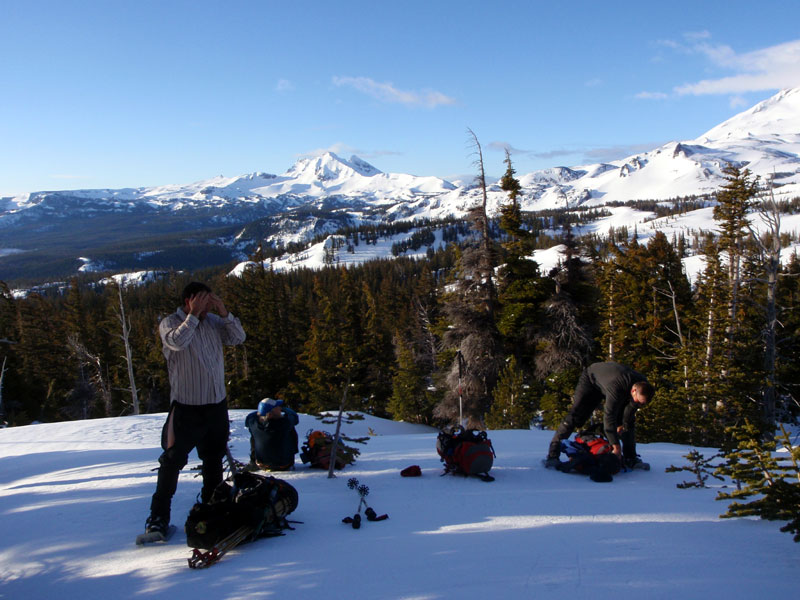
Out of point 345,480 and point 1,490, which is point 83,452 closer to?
point 1,490

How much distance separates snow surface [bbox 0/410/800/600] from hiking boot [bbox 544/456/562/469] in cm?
17

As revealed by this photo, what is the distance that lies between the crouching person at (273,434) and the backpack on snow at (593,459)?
3.47m

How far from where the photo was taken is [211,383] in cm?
383

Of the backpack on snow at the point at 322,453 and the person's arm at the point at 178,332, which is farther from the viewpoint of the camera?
the backpack on snow at the point at 322,453

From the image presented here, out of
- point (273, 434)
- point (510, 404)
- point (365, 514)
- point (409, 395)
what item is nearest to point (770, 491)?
point (365, 514)

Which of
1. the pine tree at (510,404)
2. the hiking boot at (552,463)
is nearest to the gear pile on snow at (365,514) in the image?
the hiking boot at (552,463)

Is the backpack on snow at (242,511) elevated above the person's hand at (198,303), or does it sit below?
below

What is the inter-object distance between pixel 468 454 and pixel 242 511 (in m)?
2.75

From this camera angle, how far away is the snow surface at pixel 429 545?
2.95m

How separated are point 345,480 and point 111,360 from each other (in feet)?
134

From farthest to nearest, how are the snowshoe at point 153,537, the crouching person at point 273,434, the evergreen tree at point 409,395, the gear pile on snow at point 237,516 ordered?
the evergreen tree at point 409,395 → the crouching person at point 273,434 → the snowshoe at point 153,537 → the gear pile on snow at point 237,516

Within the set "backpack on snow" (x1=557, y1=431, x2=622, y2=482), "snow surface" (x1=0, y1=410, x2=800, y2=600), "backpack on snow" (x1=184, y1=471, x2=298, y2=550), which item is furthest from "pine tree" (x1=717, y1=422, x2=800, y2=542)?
"backpack on snow" (x1=184, y1=471, x2=298, y2=550)

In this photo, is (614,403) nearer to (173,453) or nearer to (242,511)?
(242,511)

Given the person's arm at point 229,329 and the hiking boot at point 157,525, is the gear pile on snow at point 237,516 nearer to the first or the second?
the hiking boot at point 157,525
